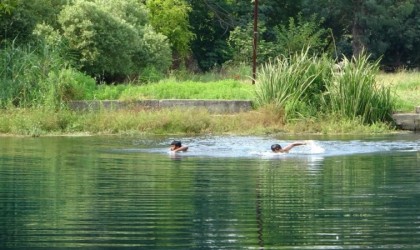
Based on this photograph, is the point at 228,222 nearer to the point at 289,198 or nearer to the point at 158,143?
the point at 289,198

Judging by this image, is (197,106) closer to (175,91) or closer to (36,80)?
(175,91)

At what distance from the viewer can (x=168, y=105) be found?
35156 millimetres

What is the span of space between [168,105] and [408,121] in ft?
24.0

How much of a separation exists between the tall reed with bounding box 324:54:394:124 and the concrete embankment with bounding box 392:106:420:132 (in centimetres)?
29

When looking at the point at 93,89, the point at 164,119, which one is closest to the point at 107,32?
the point at 93,89

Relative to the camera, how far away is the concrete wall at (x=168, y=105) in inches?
1366

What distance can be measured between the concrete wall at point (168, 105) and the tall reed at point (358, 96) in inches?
110

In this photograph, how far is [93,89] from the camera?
37.0 m

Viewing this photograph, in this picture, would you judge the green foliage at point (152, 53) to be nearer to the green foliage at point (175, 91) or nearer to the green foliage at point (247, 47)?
the green foliage at point (175, 91)

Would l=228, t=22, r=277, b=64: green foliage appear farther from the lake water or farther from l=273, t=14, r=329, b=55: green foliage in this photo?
the lake water

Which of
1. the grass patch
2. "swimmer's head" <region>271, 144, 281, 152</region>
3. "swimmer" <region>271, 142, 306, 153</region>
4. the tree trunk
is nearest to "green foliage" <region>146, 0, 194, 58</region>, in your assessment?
the tree trunk

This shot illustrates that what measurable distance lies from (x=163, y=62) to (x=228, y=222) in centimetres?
2949

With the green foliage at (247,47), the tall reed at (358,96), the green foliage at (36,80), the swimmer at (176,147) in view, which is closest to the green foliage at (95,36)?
the green foliage at (36,80)

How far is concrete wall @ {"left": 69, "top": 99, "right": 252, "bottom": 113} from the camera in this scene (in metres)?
34.7
